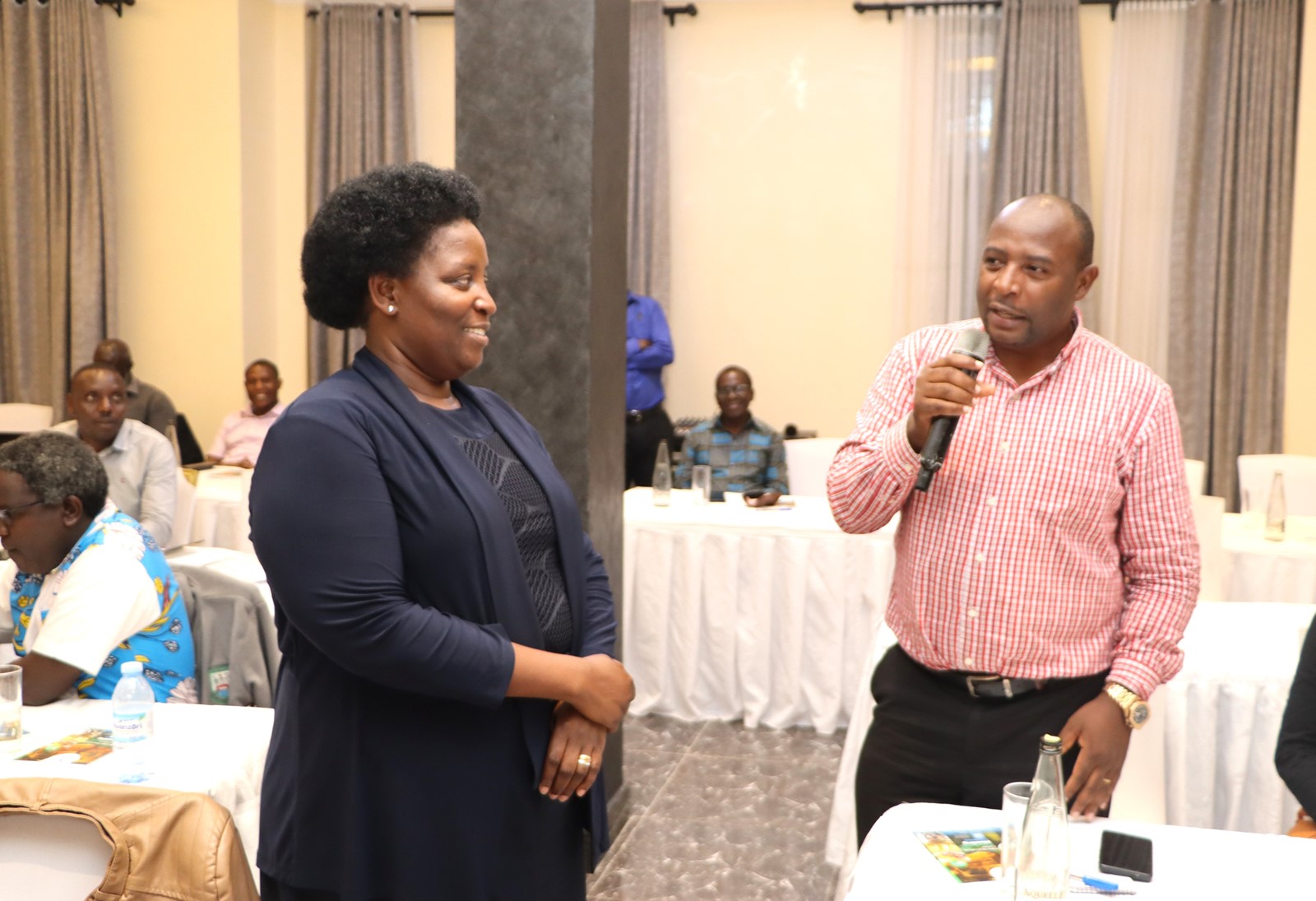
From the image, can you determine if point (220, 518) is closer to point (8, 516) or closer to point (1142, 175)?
point (8, 516)

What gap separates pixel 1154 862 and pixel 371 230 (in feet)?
4.16

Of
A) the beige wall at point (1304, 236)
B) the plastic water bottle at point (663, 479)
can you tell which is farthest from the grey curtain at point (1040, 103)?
the plastic water bottle at point (663, 479)

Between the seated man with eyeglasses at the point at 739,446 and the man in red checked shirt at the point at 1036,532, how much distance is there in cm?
349

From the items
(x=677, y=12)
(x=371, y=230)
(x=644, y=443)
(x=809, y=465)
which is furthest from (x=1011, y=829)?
(x=677, y=12)

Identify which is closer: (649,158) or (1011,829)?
(1011,829)

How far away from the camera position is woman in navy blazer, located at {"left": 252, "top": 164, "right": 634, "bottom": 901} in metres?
1.35

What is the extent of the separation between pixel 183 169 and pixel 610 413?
5412 mm

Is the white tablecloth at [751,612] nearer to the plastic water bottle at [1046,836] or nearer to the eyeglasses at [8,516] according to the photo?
the eyeglasses at [8,516]

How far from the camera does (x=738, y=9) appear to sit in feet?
24.5

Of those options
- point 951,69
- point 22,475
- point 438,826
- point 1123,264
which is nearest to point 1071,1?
point 951,69

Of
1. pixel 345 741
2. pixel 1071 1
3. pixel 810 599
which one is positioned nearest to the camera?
pixel 345 741

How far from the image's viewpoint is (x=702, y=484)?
5207mm

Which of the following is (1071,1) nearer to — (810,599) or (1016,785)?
(810,599)

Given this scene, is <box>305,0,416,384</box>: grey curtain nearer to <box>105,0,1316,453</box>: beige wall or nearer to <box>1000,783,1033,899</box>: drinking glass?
<box>105,0,1316,453</box>: beige wall
